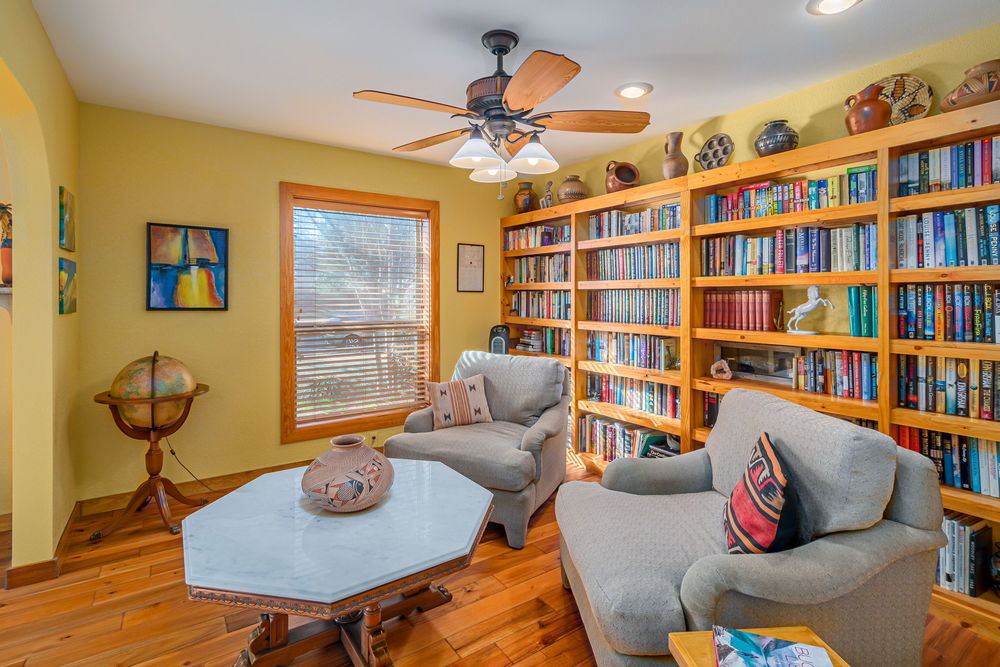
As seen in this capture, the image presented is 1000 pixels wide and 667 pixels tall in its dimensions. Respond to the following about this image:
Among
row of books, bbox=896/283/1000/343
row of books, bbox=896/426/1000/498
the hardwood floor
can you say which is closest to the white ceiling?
row of books, bbox=896/283/1000/343

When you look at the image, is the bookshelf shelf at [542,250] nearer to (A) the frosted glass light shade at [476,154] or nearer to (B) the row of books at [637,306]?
(B) the row of books at [637,306]

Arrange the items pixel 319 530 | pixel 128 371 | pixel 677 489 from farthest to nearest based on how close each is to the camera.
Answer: pixel 128 371, pixel 677 489, pixel 319 530

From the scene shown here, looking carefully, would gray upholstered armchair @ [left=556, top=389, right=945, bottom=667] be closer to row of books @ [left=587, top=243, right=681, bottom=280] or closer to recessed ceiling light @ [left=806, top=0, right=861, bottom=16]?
recessed ceiling light @ [left=806, top=0, right=861, bottom=16]

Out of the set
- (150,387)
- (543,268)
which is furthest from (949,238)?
(150,387)

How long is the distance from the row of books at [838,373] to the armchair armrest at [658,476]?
0.91 metres

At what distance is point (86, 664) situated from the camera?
1812 mm

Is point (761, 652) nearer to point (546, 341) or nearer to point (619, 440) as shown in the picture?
point (619, 440)

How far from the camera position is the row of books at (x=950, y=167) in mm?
2065

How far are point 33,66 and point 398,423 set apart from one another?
303cm

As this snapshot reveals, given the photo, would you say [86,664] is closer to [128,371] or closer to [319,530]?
[319,530]

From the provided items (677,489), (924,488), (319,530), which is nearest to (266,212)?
(319,530)

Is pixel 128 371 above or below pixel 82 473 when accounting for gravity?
above

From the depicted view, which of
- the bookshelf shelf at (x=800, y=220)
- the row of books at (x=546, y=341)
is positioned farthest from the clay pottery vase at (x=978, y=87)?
the row of books at (x=546, y=341)

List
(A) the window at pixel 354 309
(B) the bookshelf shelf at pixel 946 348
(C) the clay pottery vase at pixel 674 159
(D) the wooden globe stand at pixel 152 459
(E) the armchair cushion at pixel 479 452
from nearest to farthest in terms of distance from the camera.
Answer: (B) the bookshelf shelf at pixel 946 348 → (E) the armchair cushion at pixel 479 452 → (D) the wooden globe stand at pixel 152 459 → (C) the clay pottery vase at pixel 674 159 → (A) the window at pixel 354 309
